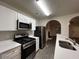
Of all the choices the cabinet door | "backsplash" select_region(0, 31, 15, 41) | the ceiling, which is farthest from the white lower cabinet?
the ceiling

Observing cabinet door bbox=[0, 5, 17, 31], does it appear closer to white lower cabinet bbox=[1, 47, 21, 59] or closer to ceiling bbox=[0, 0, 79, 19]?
ceiling bbox=[0, 0, 79, 19]

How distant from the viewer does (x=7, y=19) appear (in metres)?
2.27

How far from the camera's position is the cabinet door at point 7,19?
209cm

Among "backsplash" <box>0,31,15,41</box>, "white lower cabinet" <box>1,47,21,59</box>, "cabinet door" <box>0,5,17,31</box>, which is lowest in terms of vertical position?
"white lower cabinet" <box>1,47,21,59</box>

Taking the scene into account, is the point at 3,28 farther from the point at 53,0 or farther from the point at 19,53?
the point at 53,0

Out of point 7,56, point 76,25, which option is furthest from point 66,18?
point 76,25

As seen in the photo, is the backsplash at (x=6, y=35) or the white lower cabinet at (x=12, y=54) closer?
the white lower cabinet at (x=12, y=54)

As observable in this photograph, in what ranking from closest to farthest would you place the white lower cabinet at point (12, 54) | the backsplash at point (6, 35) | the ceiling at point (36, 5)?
the white lower cabinet at point (12, 54), the backsplash at point (6, 35), the ceiling at point (36, 5)

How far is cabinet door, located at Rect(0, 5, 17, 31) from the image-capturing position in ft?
6.85

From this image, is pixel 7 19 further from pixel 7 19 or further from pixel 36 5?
pixel 36 5

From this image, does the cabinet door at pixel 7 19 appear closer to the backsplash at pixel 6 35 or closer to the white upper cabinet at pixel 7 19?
the white upper cabinet at pixel 7 19

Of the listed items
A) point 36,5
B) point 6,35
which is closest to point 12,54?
point 6,35

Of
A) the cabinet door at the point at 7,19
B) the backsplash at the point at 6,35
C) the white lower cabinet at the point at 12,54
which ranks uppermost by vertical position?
the cabinet door at the point at 7,19

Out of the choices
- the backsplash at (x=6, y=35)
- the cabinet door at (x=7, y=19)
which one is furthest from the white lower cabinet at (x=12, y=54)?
the backsplash at (x=6, y=35)
